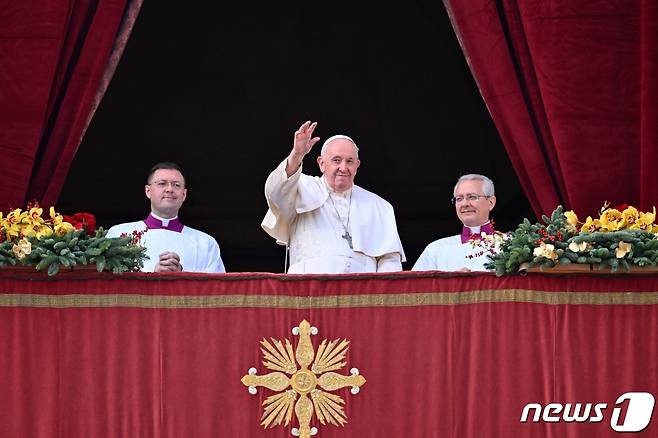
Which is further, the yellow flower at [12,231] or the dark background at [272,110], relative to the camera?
the dark background at [272,110]

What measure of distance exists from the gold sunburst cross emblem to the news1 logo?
2.81ft

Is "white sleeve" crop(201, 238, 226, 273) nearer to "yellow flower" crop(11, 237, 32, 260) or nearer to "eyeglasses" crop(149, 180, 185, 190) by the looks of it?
"eyeglasses" crop(149, 180, 185, 190)

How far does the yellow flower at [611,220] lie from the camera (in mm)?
7000

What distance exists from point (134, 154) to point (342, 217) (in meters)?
3.23

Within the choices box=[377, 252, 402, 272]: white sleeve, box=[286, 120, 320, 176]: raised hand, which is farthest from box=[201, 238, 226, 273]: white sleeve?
box=[286, 120, 320, 176]: raised hand

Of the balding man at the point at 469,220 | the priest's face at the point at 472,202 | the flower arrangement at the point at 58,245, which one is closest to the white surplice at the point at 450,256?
the balding man at the point at 469,220

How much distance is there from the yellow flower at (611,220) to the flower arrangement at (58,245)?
226 cm

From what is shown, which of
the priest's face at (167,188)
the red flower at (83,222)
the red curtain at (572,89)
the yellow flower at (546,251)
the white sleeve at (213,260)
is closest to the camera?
the yellow flower at (546,251)

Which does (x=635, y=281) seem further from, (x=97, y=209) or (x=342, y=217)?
(x=97, y=209)

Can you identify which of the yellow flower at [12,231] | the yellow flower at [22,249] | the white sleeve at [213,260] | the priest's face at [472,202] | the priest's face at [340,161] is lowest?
the white sleeve at [213,260]

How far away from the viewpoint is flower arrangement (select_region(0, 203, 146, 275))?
6.89m

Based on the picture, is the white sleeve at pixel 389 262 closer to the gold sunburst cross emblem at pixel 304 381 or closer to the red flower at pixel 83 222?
the gold sunburst cross emblem at pixel 304 381

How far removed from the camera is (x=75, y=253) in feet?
22.6

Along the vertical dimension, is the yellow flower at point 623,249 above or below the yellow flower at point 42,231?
below
